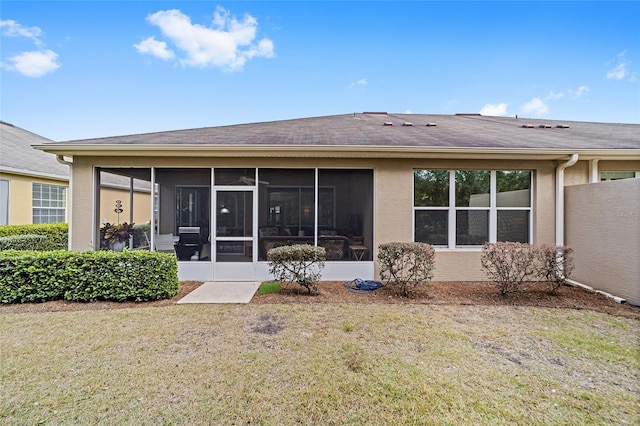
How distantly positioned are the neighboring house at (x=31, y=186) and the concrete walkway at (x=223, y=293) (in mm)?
3660

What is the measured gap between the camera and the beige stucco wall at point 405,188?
22.5 ft

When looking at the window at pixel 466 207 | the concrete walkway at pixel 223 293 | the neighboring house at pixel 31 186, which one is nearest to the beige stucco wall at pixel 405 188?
the window at pixel 466 207

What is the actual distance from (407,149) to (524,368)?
4.54 m

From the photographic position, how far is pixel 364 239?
23.3 feet

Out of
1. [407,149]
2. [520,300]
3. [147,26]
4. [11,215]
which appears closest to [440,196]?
[407,149]

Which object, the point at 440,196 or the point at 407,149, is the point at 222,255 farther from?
the point at 440,196

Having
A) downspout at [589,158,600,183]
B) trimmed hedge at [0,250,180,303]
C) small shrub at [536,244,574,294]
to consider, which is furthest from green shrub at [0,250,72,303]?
downspout at [589,158,600,183]

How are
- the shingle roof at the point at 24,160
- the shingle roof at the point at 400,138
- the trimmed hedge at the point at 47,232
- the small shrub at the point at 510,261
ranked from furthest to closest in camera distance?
the shingle roof at the point at 24,160
the trimmed hedge at the point at 47,232
the shingle roof at the point at 400,138
the small shrub at the point at 510,261

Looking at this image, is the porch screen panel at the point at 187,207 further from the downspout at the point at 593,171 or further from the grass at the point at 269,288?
the downspout at the point at 593,171

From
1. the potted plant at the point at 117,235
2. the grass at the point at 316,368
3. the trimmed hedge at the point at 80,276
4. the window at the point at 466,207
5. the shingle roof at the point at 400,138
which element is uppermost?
the shingle roof at the point at 400,138

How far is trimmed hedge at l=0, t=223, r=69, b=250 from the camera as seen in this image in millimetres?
9656

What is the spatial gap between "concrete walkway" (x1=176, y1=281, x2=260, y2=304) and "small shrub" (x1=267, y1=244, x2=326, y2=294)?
771 mm

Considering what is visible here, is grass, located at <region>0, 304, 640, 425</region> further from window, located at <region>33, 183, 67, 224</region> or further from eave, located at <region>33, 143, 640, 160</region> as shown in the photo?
window, located at <region>33, 183, 67, 224</region>

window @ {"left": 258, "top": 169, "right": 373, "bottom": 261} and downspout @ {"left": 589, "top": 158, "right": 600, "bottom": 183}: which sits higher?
downspout @ {"left": 589, "top": 158, "right": 600, "bottom": 183}
